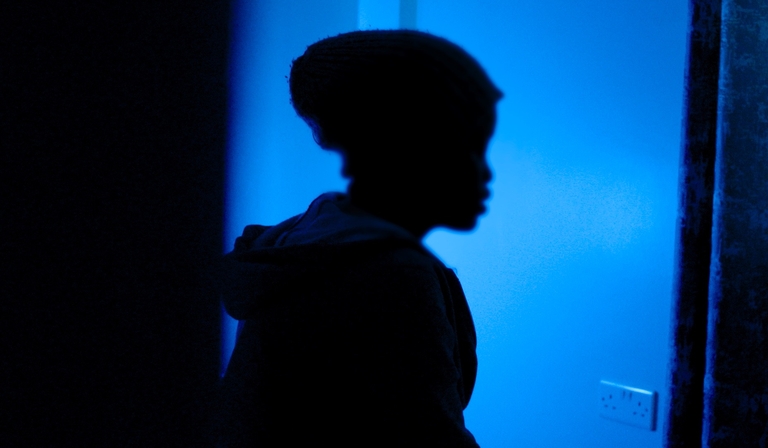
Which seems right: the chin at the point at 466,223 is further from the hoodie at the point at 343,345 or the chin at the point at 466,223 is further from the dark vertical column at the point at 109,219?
the dark vertical column at the point at 109,219

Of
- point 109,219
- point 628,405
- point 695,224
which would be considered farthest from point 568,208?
point 109,219

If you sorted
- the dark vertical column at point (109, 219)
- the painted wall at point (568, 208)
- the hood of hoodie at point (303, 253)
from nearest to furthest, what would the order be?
the dark vertical column at point (109, 219)
the hood of hoodie at point (303, 253)
the painted wall at point (568, 208)

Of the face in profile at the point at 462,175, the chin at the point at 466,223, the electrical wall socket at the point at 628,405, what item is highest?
the face in profile at the point at 462,175

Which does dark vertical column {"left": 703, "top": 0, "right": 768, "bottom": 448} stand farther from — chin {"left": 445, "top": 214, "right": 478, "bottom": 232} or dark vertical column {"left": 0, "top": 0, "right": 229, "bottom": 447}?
dark vertical column {"left": 0, "top": 0, "right": 229, "bottom": 447}

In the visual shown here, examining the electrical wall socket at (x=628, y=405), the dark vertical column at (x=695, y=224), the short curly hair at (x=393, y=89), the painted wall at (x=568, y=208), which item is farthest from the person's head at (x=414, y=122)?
the electrical wall socket at (x=628, y=405)

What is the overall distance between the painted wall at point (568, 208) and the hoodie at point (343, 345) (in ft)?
1.29

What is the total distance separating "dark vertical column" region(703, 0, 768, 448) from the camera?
79 centimetres

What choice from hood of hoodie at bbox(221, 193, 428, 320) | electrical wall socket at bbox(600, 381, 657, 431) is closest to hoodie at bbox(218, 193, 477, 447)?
hood of hoodie at bbox(221, 193, 428, 320)

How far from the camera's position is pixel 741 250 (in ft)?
2.62

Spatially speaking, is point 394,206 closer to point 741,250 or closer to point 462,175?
point 462,175

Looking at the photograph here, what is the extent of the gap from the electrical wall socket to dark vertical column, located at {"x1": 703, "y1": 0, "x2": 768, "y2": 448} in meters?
0.27

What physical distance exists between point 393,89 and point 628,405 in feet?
3.39

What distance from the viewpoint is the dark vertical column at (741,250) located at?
792 mm

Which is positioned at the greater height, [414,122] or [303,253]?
[414,122]
